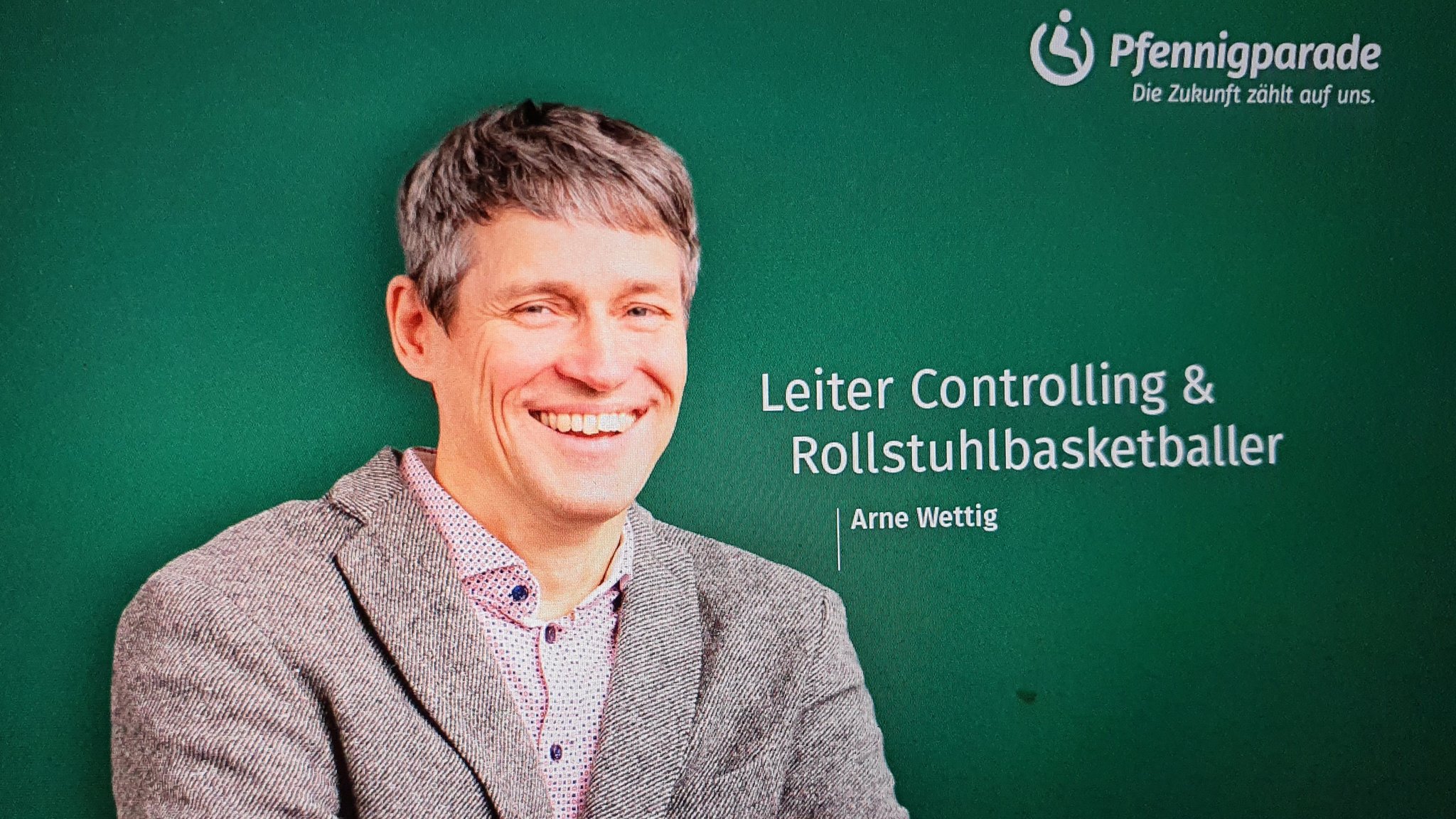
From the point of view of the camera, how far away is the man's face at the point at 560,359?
177cm

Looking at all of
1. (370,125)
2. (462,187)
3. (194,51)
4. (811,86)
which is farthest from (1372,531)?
(194,51)

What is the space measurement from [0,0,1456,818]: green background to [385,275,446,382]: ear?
3.0 inches

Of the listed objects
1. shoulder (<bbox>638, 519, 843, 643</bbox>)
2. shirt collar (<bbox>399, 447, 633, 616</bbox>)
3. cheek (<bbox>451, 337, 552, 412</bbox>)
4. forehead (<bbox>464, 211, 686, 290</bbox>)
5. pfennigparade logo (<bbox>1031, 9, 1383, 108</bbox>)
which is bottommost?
shoulder (<bbox>638, 519, 843, 643</bbox>)

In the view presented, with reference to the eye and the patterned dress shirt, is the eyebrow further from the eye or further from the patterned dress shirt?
the patterned dress shirt

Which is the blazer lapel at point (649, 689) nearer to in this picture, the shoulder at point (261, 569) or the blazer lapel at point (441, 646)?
the blazer lapel at point (441, 646)

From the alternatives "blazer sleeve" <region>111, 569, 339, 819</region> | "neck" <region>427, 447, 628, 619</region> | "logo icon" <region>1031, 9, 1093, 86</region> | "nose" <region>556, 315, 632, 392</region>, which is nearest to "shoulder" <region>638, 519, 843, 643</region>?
"neck" <region>427, 447, 628, 619</region>

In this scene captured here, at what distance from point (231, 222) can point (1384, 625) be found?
5.89 feet

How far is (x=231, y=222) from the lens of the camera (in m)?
1.94

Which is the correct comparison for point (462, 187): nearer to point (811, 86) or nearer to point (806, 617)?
point (811, 86)

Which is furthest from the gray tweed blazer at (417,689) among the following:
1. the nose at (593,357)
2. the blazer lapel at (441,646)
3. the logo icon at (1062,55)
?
the logo icon at (1062,55)

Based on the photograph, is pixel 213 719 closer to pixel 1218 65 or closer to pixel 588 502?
pixel 588 502

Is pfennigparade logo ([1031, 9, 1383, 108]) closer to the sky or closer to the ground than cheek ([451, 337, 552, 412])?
closer to the sky

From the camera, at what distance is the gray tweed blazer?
164 cm

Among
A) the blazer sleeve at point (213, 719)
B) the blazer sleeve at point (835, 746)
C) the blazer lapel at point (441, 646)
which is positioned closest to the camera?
the blazer sleeve at point (213, 719)
